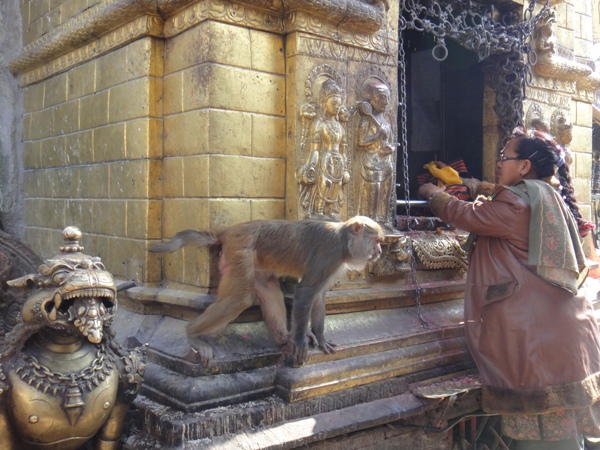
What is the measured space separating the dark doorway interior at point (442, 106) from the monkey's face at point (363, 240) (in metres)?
3.08

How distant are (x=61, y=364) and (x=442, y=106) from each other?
18.0ft

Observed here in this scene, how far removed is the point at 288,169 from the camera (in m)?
4.20

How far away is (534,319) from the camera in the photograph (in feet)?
13.4

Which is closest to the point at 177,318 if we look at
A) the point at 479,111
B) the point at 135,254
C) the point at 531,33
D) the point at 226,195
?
the point at 135,254

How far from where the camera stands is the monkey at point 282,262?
3637 mm

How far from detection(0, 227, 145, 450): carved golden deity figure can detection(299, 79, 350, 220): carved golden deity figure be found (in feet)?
5.49

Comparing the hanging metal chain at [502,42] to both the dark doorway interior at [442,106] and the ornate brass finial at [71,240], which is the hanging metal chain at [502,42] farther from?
the ornate brass finial at [71,240]

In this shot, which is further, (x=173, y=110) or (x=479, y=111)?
(x=479, y=111)

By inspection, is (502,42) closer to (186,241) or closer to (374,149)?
(374,149)

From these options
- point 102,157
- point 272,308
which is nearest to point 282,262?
point 272,308

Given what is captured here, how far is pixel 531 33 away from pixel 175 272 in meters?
4.57

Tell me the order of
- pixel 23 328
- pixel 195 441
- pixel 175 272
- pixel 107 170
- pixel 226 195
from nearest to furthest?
pixel 23 328 < pixel 195 441 < pixel 226 195 < pixel 175 272 < pixel 107 170

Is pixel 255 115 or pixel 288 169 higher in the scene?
pixel 255 115

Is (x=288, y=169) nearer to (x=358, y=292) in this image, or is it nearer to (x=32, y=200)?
(x=358, y=292)
